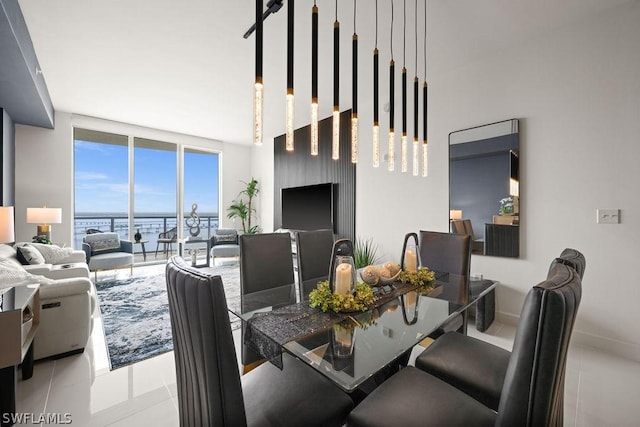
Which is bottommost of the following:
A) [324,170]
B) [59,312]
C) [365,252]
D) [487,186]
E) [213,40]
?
[59,312]

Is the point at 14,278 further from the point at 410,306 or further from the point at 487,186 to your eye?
the point at 487,186

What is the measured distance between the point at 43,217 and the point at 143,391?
146 inches

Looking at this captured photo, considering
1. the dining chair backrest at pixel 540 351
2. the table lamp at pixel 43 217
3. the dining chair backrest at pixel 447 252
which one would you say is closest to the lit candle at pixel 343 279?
the dining chair backrest at pixel 540 351

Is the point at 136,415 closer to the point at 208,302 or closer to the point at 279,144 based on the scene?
the point at 208,302

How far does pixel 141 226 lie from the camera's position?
6.07 m

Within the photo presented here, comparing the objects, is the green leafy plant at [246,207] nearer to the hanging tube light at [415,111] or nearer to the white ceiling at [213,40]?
the white ceiling at [213,40]

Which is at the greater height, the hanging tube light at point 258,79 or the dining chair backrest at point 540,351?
the hanging tube light at point 258,79

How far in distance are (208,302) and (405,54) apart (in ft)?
10.0

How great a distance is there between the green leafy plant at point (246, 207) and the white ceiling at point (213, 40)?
2.76m

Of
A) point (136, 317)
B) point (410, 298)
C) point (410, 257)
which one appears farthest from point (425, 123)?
point (136, 317)

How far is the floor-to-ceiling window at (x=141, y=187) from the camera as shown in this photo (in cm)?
525

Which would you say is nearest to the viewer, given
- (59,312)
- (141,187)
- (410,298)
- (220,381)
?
(220,381)

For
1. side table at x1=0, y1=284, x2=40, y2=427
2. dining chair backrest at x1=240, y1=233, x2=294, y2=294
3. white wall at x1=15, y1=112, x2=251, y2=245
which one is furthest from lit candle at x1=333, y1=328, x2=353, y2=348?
white wall at x1=15, y1=112, x2=251, y2=245

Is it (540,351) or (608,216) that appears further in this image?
(608,216)
